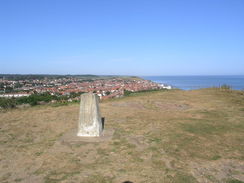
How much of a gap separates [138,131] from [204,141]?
86.9 inches

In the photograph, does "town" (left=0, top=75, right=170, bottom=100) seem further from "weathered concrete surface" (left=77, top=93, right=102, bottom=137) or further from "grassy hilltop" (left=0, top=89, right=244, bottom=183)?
"weathered concrete surface" (left=77, top=93, right=102, bottom=137)

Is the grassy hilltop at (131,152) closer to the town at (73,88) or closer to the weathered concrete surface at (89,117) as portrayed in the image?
the weathered concrete surface at (89,117)

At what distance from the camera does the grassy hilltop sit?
13.3 feet

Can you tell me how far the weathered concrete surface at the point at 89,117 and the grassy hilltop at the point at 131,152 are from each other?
686mm

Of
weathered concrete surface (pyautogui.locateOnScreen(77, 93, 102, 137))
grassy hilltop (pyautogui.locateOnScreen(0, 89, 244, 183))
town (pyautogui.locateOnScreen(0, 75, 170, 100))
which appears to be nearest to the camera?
grassy hilltop (pyautogui.locateOnScreen(0, 89, 244, 183))

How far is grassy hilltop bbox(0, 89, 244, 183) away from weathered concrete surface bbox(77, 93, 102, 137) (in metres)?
0.69

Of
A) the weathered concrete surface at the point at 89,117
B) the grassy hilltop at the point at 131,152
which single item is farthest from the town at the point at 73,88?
the weathered concrete surface at the point at 89,117

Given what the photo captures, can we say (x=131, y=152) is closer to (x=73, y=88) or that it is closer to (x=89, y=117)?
(x=89, y=117)

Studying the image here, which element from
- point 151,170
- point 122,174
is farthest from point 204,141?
point 122,174

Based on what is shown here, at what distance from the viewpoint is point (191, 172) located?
419 centimetres

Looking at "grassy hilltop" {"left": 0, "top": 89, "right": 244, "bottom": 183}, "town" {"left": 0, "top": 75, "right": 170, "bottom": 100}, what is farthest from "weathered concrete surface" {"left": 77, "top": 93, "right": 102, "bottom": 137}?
"town" {"left": 0, "top": 75, "right": 170, "bottom": 100}

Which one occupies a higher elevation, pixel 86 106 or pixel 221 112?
pixel 86 106

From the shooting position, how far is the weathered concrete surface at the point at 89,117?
21.7ft

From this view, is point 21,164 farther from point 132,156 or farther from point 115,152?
point 132,156
